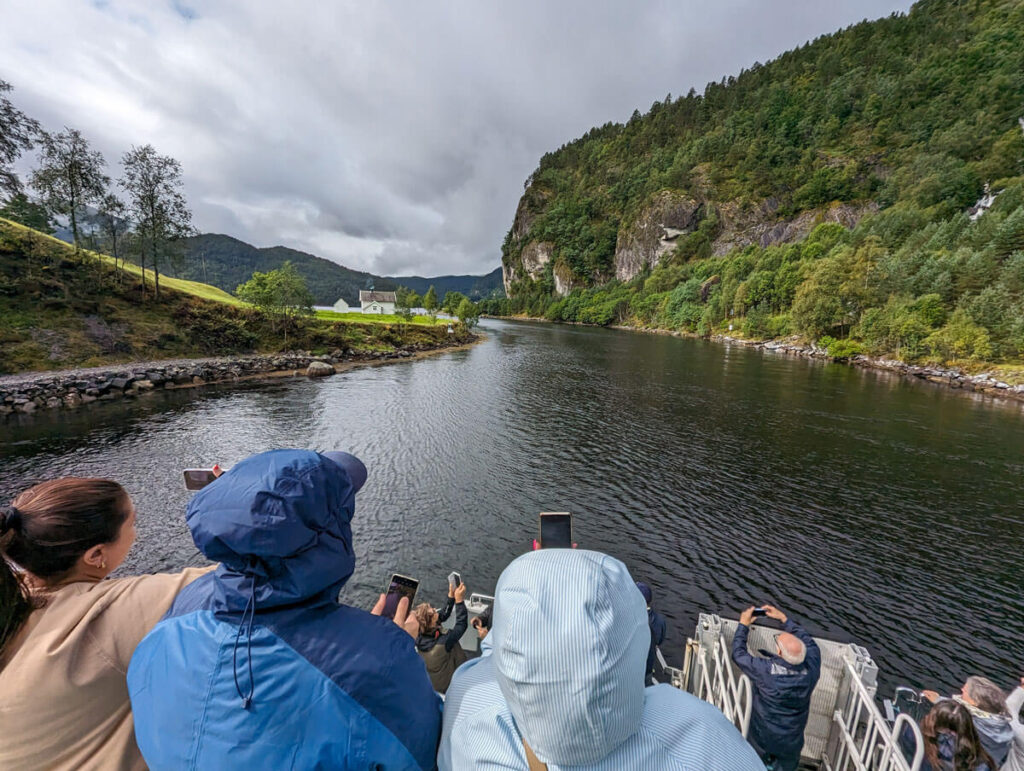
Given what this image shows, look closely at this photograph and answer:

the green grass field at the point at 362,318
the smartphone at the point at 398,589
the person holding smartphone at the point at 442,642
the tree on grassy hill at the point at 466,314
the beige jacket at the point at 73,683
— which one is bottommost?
the person holding smartphone at the point at 442,642

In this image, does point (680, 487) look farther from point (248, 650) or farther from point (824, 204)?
point (824, 204)

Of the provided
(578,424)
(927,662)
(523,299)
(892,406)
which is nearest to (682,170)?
(523,299)

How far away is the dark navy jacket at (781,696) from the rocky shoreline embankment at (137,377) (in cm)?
2679

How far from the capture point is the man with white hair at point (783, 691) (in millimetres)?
3404

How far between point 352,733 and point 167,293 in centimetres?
4534

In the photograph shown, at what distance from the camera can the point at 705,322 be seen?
2997 inches

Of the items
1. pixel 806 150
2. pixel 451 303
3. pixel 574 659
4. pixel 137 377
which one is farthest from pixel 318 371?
pixel 806 150

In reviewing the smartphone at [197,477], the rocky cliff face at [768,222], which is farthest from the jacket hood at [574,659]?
the rocky cliff face at [768,222]

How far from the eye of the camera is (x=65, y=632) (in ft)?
4.97

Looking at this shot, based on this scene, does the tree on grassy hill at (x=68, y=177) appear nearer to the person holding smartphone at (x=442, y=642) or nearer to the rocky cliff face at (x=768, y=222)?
the person holding smartphone at (x=442, y=642)

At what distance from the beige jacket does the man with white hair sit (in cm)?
423

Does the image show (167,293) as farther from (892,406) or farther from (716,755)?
(892,406)

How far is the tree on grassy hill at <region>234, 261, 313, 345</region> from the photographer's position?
38.5 m

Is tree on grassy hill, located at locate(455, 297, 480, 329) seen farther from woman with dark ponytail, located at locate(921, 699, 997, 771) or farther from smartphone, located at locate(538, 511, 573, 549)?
woman with dark ponytail, located at locate(921, 699, 997, 771)
